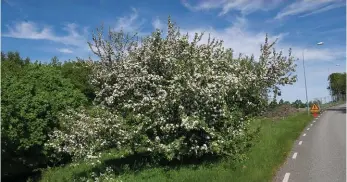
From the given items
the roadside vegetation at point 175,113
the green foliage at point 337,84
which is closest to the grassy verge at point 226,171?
the roadside vegetation at point 175,113

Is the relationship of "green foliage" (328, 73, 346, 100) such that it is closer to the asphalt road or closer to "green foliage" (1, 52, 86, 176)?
the asphalt road

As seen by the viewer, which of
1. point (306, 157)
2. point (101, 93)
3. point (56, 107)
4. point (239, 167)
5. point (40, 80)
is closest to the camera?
point (239, 167)

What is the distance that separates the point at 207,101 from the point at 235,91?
1339 millimetres

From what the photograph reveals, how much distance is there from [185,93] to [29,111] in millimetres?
8205

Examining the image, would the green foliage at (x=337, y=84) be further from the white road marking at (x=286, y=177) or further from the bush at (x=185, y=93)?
the white road marking at (x=286, y=177)

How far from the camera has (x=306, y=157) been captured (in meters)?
14.9

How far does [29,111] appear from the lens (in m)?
17.3

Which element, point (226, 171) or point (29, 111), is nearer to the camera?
point (226, 171)

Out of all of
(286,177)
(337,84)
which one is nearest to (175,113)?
(286,177)

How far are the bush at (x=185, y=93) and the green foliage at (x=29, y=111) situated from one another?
150 inches

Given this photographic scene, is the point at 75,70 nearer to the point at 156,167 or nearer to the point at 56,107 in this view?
the point at 56,107

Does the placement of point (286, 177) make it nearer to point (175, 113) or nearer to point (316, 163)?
point (316, 163)

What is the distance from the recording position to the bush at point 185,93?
40.9 ft

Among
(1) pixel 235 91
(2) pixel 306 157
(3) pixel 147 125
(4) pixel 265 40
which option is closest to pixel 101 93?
(3) pixel 147 125
